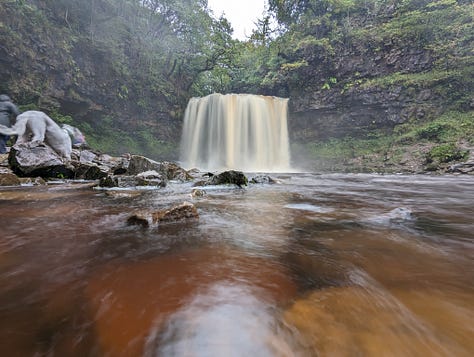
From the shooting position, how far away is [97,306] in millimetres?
949

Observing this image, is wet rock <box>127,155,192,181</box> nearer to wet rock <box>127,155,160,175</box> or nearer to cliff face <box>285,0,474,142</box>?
wet rock <box>127,155,160,175</box>

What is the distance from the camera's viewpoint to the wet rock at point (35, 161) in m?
5.87

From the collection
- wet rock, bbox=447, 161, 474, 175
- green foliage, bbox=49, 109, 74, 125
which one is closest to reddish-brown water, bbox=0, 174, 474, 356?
wet rock, bbox=447, 161, 474, 175

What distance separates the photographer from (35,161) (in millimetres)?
6109

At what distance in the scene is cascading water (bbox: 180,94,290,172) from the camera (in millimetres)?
20297

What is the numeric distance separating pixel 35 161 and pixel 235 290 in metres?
7.23

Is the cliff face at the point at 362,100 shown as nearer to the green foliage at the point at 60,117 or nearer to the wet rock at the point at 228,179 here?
the wet rock at the point at 228,179

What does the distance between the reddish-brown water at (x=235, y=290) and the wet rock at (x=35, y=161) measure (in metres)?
4.95

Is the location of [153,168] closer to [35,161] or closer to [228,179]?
[228,179]

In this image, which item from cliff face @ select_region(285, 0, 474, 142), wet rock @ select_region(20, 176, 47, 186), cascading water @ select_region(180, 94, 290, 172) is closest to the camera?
wet rock @ select_region(20, 176, 47, 186)

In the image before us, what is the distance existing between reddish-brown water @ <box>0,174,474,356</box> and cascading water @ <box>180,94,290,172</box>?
18201 mm

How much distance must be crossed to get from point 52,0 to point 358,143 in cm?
2237

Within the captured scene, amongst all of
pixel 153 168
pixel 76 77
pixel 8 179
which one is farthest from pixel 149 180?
pixel 76 77

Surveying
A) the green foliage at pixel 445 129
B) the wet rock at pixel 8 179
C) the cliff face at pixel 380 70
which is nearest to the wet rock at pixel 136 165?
the wet rock at pixel 8 179
